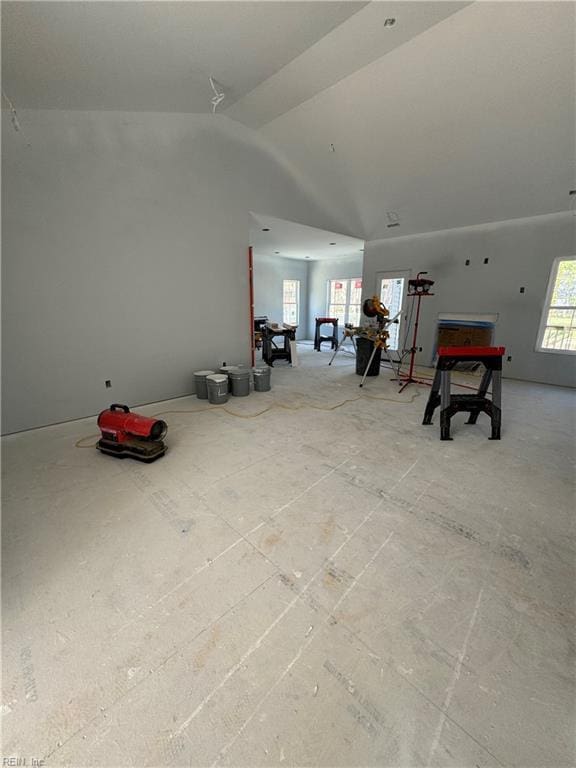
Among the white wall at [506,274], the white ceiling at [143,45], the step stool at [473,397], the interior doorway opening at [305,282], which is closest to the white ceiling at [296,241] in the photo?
the interior doorway opening at [305,282]

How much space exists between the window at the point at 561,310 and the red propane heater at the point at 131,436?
6.06m

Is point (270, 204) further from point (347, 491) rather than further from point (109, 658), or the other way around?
point (109, 658)

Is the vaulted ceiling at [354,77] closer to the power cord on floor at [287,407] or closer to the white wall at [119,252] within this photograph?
the white wall at [119,252]

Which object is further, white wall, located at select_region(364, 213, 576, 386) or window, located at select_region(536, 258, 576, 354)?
white wall, located at select_region(364, 213, 576, 386)

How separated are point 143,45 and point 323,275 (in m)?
7.47

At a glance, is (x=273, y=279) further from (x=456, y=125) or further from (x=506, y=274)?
(x=456, y=125)

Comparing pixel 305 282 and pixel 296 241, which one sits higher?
pixel 296 241

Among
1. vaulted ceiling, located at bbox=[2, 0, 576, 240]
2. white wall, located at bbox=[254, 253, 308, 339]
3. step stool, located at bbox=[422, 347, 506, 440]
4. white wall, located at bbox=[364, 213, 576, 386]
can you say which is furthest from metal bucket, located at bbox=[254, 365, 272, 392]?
white wall, located at bbox=[254, 253, 308, 339]

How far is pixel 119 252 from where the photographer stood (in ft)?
11.3

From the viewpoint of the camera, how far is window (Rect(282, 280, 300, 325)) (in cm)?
937

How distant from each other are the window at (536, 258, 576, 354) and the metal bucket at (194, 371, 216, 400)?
552 cm

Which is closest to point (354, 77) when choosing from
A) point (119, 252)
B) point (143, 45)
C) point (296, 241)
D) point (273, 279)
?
point (143, 45)

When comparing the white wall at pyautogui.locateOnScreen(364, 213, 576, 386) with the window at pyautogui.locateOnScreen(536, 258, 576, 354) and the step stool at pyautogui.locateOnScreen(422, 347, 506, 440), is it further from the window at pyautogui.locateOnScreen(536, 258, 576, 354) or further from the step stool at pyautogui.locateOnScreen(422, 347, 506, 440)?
the step stool at pyautogui.locateOnScreen(422, 347, 506, 440)

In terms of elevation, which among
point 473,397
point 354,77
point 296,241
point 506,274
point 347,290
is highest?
point 354,77
